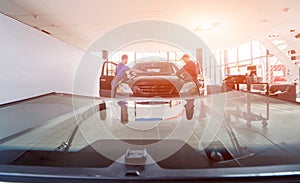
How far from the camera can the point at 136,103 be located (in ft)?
7.22

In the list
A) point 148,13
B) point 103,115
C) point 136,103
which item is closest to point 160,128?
point 103,115

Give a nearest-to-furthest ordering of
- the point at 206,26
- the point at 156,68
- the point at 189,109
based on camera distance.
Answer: the point at 189,109 < the point at 156,68 < the point at 206,26

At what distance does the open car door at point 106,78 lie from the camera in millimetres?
2857

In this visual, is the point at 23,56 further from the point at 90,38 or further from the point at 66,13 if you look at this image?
the point at 90,38

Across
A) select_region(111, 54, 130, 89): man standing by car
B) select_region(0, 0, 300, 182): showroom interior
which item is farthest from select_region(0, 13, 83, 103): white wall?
select_region(111, 54, 130, 89): man standing by car

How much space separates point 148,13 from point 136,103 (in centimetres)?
292

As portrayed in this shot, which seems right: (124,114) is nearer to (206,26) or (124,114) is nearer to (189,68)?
(189,68)

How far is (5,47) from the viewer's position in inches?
120

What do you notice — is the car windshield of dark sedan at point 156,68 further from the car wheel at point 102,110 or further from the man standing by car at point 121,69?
the car wheel at point 102,110

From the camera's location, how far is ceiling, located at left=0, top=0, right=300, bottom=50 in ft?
12.9

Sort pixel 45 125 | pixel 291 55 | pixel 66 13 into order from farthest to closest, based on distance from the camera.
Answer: pixel 291 55
pixel 66 13
pixel 45 125

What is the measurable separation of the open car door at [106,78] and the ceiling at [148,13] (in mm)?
1189

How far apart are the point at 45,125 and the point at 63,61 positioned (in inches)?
85.2

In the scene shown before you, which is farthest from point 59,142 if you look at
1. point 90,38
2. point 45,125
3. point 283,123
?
point 90,38
